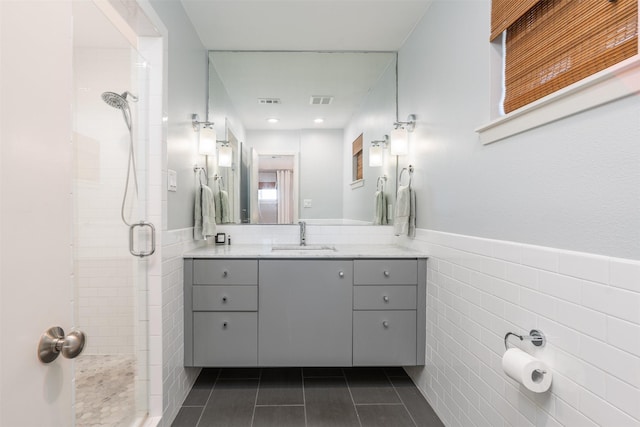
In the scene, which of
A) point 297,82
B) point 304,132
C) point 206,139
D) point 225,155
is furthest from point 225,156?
point 297,82

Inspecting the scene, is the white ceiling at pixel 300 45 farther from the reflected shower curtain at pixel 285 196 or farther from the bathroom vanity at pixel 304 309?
the bathroom vanity at pixel 304 309

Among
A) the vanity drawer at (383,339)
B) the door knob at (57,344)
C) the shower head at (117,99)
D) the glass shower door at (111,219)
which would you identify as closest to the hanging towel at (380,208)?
the vanity drawer at (383,339)

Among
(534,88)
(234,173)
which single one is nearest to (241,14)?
(234,173)

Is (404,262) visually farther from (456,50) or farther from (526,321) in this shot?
(456,50)

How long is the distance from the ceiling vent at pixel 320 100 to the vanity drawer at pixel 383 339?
1736 millimetres

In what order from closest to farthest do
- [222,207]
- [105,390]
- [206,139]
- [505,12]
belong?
[505,12], [105,390], [206,139], [222,207]

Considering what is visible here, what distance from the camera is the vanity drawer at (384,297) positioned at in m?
2.01

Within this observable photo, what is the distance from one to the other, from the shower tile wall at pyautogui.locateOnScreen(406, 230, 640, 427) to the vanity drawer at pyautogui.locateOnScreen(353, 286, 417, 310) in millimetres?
195

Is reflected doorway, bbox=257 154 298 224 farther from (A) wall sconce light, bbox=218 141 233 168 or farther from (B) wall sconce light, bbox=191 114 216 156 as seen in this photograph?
(B) wall sconce light, bbox=191 114 216 156

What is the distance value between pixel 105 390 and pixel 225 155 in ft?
5.62

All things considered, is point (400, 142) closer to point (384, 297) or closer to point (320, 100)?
point (320, 100)

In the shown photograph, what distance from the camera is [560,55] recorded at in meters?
1.06

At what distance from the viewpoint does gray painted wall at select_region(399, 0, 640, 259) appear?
820mm

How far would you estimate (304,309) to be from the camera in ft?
6.56
